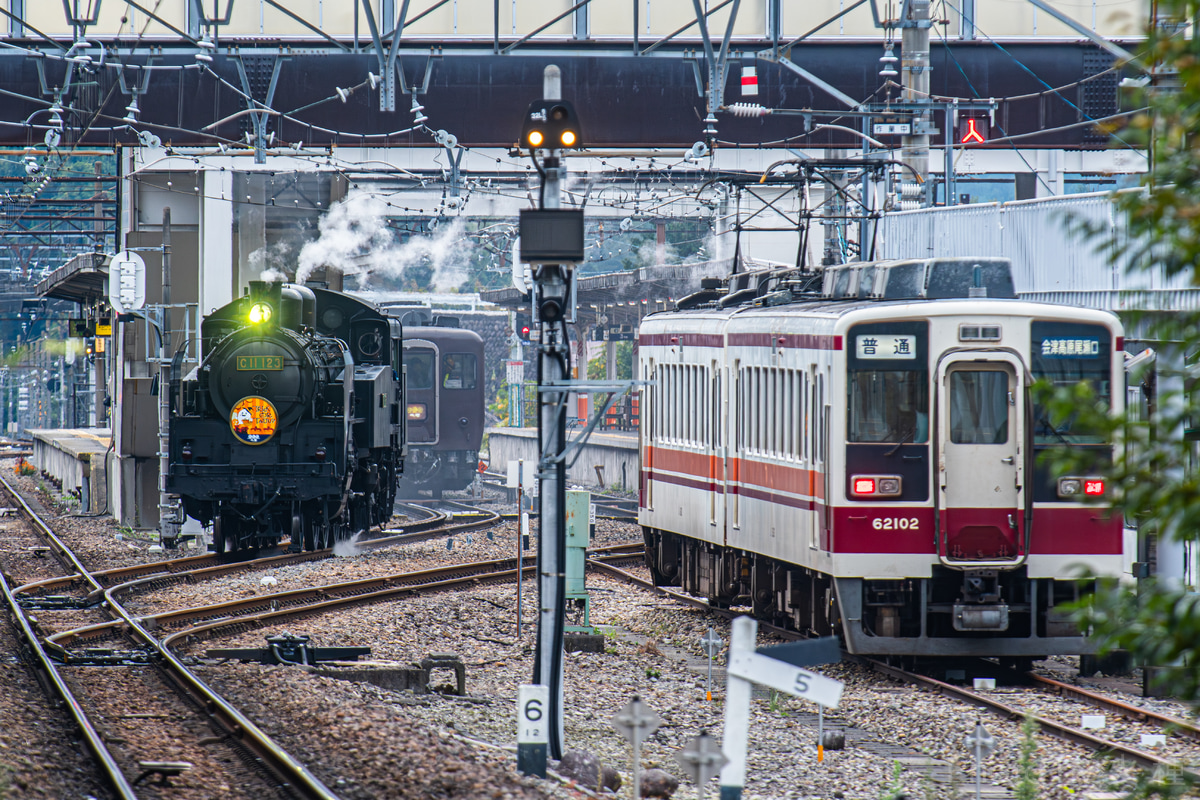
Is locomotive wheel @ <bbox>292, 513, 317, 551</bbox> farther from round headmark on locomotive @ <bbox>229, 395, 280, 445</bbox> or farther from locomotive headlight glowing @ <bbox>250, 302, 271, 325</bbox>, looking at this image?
locomotive headlight glowing @ <bbox>250, 302, 271, 325</bbox>

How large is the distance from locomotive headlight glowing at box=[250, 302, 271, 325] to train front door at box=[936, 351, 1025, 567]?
1139 centimetres

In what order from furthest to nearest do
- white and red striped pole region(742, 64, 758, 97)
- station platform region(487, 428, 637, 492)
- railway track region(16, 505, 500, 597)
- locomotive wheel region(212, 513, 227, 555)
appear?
station platform region(487, 428, 637, 492), white and red striped pole region(742, 64, 758, 97), locomotive wheel region(212, 513, 227, 555), railway track region(16, 505, 500, 597)

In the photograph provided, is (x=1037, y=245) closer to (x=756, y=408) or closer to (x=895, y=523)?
(x=756, y=408)

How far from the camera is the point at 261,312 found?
2145 centimetres

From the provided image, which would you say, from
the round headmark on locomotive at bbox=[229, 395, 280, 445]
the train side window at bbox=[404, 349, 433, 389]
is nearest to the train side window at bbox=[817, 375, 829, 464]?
the round headmark on locomotive at bbox=[229, 395, 280, 445]

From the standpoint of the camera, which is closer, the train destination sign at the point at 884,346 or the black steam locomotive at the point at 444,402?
the train destination sign at the point at 884,346

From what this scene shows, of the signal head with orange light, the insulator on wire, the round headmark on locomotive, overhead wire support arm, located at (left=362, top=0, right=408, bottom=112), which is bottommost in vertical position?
the round headmark on locomotive

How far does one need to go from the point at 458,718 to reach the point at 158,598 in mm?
7998

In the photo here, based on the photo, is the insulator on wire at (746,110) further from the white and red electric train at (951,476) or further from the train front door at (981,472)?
the train front door at (981,472)

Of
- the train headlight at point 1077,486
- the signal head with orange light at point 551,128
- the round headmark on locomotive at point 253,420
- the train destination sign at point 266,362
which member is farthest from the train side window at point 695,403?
the round headmark on locomotive at point 253,420

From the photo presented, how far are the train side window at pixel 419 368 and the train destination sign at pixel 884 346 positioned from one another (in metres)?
22.9

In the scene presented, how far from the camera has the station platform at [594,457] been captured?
39906 mm

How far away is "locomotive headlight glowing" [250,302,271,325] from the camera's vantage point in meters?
21.4

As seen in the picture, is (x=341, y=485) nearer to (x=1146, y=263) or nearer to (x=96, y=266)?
(x=96, y=266)
